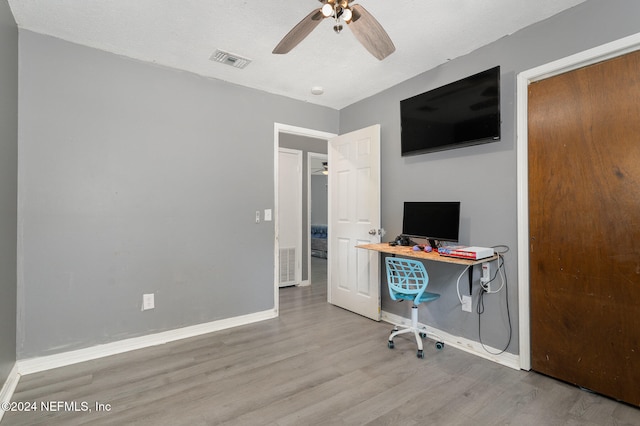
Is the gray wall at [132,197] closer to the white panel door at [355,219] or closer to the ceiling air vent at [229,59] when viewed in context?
the ceiling air vent at [229,59]

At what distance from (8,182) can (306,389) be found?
8.00ft

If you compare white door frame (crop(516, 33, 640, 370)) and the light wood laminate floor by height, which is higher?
white door frame (crop(516, 33, 640, 370))

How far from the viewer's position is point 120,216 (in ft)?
8.89

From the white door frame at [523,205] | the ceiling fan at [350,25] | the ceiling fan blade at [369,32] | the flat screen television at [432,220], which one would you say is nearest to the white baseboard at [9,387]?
the ceiling fan at [350,25]

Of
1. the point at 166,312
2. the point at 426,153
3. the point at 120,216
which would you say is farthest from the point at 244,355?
the point at 426,153

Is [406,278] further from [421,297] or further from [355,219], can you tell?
[355,219]

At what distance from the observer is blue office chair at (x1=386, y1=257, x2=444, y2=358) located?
8.57 ft

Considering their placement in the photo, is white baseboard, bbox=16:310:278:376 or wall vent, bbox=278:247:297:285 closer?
white baseboard, bbox=16:310:278:376

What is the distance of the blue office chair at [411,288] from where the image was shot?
103 inches

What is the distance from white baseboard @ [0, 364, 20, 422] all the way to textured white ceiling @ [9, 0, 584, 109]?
2.50 meters

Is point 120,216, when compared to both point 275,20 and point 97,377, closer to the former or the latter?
point 97,377

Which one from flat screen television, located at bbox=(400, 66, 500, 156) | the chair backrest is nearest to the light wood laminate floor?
the chair backrest

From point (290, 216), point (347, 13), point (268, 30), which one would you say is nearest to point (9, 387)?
point (268, 30)

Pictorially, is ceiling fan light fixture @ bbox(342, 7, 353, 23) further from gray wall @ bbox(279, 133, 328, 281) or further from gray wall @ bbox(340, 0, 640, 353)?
gray wall @ bbox(279, 133, 328, 281)
